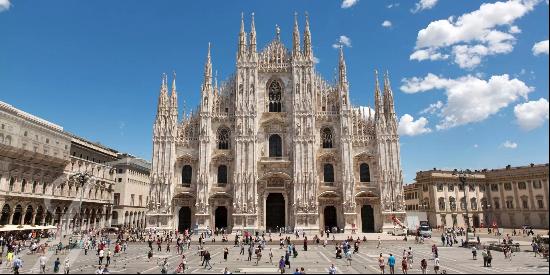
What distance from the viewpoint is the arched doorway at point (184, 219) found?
48844mm

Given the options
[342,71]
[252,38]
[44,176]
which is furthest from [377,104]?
[44,176]

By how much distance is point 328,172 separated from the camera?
5006cm


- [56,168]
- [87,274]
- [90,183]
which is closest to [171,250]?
[87,274]

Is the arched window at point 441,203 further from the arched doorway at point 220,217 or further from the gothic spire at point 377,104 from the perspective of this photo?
the arched doorway at point 220,217

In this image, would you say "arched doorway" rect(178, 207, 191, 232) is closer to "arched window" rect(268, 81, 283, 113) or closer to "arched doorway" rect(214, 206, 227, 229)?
"arched doorway" rect(214, 206, 227, 229)

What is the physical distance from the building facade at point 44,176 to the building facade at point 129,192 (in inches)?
137

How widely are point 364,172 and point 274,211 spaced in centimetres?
1220

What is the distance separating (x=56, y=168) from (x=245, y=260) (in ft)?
124

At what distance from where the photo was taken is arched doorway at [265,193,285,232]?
Answer: 161ft

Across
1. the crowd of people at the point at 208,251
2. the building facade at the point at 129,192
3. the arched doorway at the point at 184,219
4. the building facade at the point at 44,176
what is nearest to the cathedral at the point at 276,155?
the arched doorway at the point at 184,219

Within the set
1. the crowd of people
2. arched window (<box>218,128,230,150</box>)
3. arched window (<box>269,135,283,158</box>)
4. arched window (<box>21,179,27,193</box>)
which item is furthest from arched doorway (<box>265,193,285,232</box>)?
arched window (<box>21,179,27,193</box>)

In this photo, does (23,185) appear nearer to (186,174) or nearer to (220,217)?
(186,174)

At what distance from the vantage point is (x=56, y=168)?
2114 inches

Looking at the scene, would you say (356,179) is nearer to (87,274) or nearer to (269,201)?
(269,201)
